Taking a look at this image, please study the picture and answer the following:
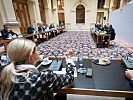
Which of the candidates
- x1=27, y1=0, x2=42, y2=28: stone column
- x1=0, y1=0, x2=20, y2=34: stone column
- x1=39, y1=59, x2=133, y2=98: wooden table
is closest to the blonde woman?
x1=39, y1=59, x2=133, y2=98: wooden table

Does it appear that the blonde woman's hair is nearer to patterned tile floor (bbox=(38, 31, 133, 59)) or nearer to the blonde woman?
the blonde woman

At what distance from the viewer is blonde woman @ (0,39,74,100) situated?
2.16ft

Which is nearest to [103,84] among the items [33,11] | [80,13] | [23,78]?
[23,78]

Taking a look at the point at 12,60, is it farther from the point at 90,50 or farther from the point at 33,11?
the point at 33,11

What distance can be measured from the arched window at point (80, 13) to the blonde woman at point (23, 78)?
14026mm

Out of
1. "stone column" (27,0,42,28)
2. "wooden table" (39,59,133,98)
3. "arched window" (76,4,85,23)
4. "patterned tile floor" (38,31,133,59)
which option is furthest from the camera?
"arched window" (76,4,85,23)

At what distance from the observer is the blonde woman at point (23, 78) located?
0.66 metres

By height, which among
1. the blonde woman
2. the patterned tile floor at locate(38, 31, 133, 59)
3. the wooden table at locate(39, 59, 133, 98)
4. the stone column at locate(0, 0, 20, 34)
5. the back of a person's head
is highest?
the stone column at locate(0, 0, 20, 34)

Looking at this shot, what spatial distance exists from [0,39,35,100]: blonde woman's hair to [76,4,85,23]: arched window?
1404cm

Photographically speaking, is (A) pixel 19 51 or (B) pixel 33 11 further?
(B) pixel 33 11

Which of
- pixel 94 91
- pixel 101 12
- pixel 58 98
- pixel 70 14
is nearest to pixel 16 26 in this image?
pixel 58 98

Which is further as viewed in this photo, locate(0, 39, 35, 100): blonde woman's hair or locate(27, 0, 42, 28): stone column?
locate(27, 0, 42, 28): stone column

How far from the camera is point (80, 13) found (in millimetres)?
14055

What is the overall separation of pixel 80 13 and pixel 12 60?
559 inches
